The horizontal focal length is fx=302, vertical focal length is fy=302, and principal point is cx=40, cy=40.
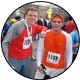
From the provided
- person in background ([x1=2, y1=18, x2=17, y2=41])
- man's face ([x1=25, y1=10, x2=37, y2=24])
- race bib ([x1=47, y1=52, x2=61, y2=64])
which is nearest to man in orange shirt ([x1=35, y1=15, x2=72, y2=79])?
race bib ([x1=47, y1=52, x2=61, y2=64])

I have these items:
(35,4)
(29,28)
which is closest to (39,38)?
(29,28)

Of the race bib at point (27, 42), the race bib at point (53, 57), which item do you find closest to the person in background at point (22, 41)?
the race bib at point (27, 42)

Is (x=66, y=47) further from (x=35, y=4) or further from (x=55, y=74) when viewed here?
(x=35, y=4)

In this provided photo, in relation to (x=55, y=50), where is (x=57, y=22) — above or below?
above

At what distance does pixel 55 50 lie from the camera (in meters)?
2.39

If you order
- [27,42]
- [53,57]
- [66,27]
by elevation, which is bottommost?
[53,57]

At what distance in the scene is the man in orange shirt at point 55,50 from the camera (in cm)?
236

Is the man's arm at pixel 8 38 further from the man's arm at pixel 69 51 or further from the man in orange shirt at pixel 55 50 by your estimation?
the man's arm at pixel 69 51

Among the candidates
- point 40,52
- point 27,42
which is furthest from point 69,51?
point 27,42

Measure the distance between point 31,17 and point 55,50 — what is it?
324 millimetres

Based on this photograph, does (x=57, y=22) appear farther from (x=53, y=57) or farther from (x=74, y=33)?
(x=53, y=57)

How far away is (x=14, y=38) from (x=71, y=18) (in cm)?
48

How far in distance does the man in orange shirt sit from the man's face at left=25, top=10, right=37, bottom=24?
0.14 m

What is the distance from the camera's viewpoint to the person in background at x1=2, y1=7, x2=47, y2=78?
7.69 ft
